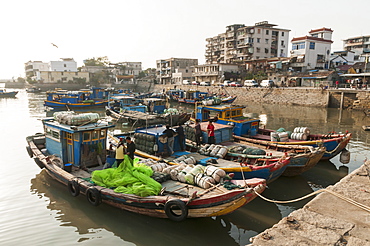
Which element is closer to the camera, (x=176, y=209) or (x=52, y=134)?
(x=176, y=209)

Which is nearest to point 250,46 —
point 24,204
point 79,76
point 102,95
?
A: point 102,95

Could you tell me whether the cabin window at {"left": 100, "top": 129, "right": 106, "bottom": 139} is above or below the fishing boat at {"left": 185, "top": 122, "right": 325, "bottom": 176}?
above

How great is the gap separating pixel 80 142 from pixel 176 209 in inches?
188

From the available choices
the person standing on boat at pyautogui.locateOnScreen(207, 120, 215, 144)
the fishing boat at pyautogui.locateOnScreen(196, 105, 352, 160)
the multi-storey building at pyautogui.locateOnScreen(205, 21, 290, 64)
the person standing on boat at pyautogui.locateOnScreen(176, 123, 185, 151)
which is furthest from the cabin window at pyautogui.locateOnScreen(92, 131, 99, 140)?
the multi-storey building at pyautogui.locateOnScreen(205, 21, 290, 64)

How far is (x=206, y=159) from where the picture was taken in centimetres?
1035

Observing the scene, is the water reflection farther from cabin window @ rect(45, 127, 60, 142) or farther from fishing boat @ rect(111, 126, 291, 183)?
cabin window @ rect(45, 127, 60, 142)

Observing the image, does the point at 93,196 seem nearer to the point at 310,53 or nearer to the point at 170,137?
the point at 170,137

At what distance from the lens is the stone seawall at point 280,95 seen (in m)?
36.0

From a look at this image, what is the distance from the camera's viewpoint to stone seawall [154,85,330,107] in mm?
36000

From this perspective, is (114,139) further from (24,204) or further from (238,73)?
(238,73)

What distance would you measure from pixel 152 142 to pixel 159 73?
242ft

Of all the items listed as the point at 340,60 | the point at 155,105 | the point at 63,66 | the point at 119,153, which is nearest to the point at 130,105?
the point at 155,105

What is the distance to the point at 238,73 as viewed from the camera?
2383 inches

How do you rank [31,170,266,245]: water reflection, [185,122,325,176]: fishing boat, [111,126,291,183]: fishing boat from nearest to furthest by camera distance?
1. [31,170,266,245]: water reflection
2. [111,126,291,183]: fishing boat
3. [185,122,325,176]: fishing boat
